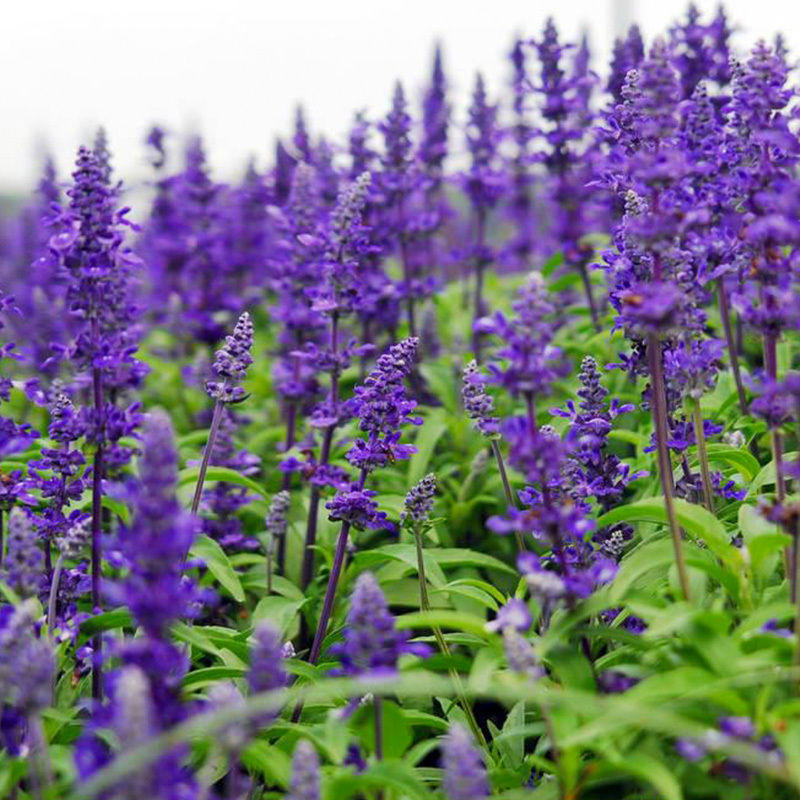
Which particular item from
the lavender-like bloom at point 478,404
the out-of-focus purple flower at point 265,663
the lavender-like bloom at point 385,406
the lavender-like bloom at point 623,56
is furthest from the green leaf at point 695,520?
the lavender-like bloom at point 623,56

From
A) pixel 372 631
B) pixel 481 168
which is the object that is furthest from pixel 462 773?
pixel 481 168

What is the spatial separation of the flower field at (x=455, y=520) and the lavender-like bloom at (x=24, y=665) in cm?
1

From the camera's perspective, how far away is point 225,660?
14.4ft

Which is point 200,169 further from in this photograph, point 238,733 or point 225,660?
point 238,733

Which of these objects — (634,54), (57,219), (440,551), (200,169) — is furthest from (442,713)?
(200,169)

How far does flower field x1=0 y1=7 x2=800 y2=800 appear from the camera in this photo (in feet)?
10.7

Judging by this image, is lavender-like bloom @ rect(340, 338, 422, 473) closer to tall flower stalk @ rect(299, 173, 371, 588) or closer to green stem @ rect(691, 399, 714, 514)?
tall flower stalk @ rect(299, 173, 371, 588)

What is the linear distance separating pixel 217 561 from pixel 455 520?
1.93m

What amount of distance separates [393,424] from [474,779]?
6.27ft

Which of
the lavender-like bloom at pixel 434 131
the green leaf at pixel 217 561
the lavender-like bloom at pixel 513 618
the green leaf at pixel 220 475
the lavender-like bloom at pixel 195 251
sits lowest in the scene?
the lavender-like bloom at pixel 513 618

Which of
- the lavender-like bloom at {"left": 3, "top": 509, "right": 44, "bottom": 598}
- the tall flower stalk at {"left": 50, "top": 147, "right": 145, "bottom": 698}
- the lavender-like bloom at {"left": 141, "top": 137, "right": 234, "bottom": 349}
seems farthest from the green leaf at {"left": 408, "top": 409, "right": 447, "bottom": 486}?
the lavender-like bloom at {"left": 3, "top": 509, "right": 44, "bottom": 598}

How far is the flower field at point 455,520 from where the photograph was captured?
3.25 m

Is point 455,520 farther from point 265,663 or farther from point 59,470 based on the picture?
point 265,663

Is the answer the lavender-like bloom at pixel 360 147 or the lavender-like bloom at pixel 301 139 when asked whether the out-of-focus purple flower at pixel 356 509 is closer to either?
the lavender-like bloom at pixel 360 147
